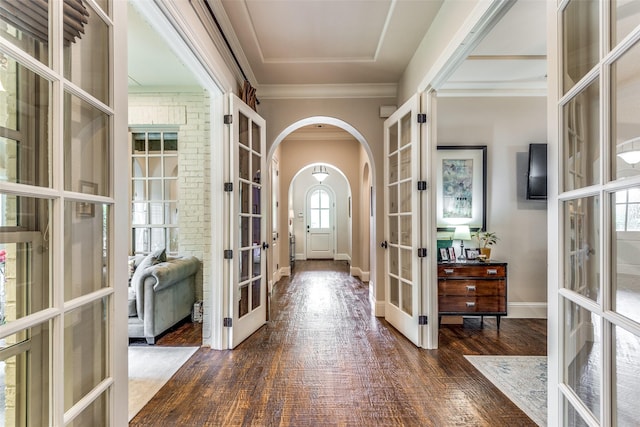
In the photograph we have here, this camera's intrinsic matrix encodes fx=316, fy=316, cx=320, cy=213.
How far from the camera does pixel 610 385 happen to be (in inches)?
35.6

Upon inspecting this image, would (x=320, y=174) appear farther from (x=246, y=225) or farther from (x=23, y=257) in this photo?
(x=23, y=257)

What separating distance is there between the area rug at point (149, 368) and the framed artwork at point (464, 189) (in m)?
3.13

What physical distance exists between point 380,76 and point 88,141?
3.29 meters

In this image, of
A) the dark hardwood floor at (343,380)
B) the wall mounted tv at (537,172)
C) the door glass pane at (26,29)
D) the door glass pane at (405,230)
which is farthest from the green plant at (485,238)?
the door glass pane at (26,29)

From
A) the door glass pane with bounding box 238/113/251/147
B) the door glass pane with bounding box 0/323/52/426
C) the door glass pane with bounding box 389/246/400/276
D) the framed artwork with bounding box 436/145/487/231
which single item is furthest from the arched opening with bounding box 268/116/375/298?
the door glass pane with bounding box 0/323/52/426

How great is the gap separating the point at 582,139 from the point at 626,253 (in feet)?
1.30

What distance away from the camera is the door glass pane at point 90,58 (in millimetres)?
1060

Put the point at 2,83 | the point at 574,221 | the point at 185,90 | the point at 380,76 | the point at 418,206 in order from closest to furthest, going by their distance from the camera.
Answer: the point at 2,83 < the point at 574,221 < the point at 418,206 < the point at 380,76 < the point at 185,90

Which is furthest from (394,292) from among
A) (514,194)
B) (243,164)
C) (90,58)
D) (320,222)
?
(320,222)

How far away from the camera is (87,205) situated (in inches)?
44.4

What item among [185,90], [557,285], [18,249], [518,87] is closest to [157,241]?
[185,90]

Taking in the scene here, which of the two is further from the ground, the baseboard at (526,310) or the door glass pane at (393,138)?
the door glass pane at (393,138)

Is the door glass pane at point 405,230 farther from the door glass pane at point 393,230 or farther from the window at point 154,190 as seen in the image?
the window at point 154,190

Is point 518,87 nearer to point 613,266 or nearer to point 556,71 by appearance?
point 556,71
